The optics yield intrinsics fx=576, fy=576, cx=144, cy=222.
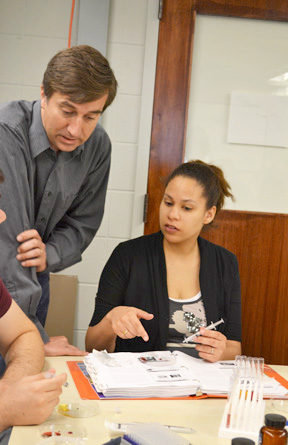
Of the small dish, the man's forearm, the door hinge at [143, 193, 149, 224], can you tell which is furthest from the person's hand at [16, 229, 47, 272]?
A: the door hinge at [143, 193, 149, 224]

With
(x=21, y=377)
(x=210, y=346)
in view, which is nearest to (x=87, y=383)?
(x=21, y=377)

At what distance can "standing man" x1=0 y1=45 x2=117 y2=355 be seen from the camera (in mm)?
1758

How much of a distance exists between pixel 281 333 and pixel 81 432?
2.00 meters

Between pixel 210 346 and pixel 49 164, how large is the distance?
0.81m

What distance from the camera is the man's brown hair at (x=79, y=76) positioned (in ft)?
5.87

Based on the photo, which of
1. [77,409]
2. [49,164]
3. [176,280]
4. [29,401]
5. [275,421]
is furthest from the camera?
[176,280]

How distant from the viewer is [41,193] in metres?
2.00

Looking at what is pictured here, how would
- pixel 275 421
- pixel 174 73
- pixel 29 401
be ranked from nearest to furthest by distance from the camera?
pixel 275 421 → pixel 29 401 → pixel 174 73

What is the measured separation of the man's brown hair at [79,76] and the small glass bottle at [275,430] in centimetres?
115

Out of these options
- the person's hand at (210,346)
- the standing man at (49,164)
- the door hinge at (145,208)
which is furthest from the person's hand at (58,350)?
the door hinge at (145,208)

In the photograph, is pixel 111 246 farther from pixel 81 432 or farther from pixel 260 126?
pixel 81 432

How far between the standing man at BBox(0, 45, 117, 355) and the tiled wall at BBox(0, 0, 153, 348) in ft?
2.60

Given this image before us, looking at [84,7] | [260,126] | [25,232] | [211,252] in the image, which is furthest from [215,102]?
[25,232]

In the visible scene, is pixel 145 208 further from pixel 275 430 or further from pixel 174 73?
pixel 275 430
